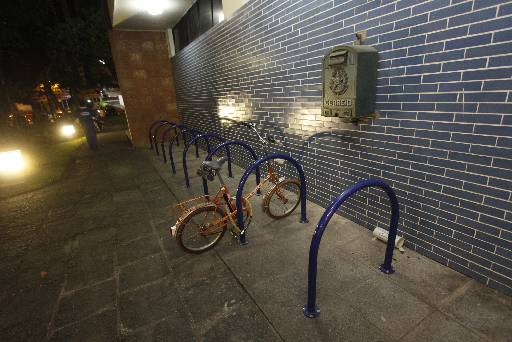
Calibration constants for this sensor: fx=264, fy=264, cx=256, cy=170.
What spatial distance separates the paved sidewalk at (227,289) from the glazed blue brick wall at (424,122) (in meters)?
0.42

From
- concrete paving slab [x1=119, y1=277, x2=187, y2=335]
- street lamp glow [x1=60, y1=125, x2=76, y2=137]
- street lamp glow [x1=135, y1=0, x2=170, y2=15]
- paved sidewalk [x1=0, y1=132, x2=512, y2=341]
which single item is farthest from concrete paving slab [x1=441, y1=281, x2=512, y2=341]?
street lamp glow [x1=60, y1=125, x2=76, y2=137]

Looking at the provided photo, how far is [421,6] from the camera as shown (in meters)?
2.50

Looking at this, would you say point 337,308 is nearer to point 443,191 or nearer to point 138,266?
point 443,191

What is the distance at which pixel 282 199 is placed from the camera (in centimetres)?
407

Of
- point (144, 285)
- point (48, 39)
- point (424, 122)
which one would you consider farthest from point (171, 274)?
point (48, 39)

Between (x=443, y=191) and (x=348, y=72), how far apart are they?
5.21 ft

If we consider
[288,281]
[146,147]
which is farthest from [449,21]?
[146,147]

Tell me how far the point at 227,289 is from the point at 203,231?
2.85 feet

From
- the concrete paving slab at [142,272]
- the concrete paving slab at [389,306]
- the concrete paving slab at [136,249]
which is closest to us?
the concrete paving slab at [389,306]

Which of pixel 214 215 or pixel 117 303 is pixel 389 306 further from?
pixel 117 303

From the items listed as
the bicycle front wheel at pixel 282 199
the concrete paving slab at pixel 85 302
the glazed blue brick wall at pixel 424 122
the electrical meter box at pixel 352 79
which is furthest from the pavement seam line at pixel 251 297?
the electrical meter box at pixel 352 79

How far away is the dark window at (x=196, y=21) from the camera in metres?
7.04

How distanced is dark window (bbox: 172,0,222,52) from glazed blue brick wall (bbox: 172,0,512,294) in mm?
3043

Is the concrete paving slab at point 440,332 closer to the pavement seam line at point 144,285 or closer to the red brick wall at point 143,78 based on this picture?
the pavement seam line at point 144,285
